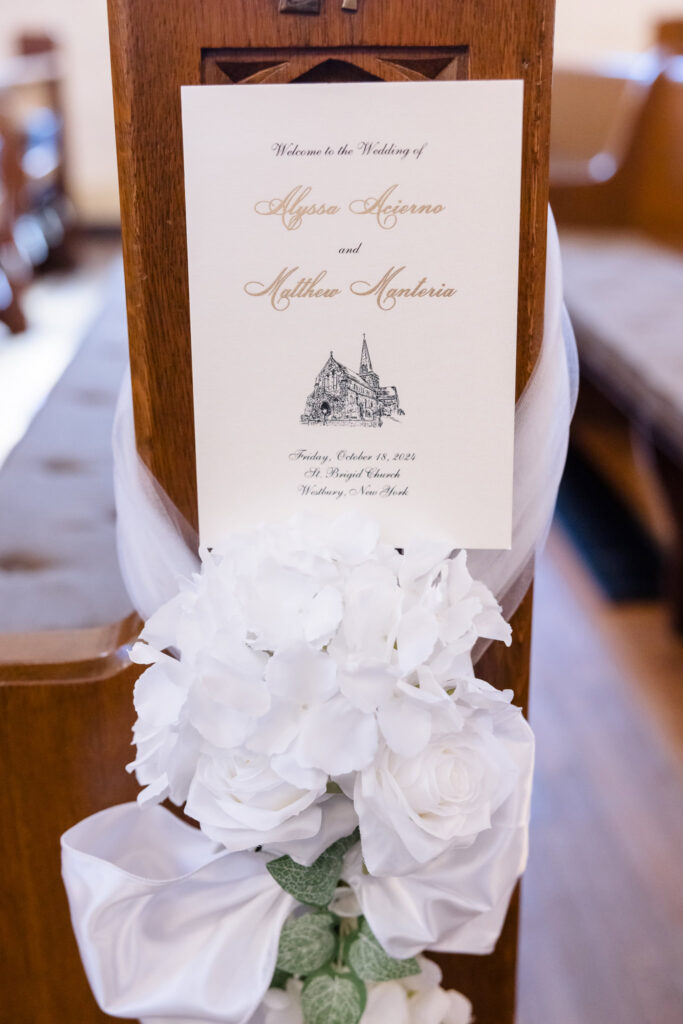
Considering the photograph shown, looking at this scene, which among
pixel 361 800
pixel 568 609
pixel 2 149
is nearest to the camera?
pixel 361 800

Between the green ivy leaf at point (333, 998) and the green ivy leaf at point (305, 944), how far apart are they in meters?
0.01

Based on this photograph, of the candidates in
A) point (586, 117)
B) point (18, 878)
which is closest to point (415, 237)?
point (18, 878)

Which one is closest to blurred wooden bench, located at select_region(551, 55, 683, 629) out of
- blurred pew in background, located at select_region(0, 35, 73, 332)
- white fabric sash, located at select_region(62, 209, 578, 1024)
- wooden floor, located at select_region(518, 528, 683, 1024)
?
wooden floor, located at select_region(518, 528, 683, 1024)

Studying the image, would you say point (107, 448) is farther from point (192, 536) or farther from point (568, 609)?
point (568, 609)

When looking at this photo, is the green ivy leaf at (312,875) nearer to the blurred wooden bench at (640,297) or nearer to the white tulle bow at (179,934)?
the white tulle bow at (179,934)

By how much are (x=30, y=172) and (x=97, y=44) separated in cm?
174

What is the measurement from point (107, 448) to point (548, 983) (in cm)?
93

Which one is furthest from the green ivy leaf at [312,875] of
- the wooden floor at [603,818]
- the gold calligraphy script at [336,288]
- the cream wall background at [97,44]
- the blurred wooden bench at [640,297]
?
the cream wall background at [97,44]

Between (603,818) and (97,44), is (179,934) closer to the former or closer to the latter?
(603,818)

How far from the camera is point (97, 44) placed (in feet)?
21.0

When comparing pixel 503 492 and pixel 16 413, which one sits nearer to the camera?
pixel 503 492

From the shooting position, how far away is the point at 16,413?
134 inches

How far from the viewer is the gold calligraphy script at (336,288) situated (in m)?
0.62

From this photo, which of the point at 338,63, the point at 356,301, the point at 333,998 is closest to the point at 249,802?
the point at 333,998
